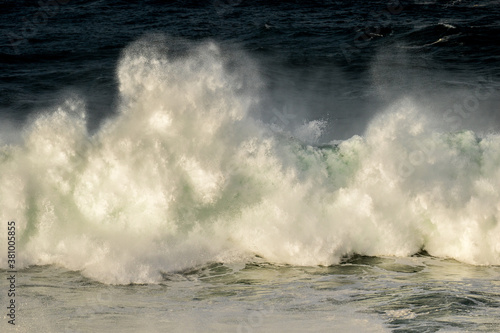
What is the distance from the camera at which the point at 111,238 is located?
988 cm

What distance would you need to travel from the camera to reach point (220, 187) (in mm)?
10289

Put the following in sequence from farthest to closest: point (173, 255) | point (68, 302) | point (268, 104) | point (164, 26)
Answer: point (164, 26) → point (268, 104) → point (173, 255) → point (68, 302)

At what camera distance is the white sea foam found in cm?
977

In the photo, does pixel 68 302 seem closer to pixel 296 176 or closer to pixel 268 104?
pixel 296 176

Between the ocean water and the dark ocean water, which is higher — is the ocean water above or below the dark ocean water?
below

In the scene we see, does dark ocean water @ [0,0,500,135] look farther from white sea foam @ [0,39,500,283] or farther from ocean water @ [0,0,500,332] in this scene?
white sea foam @ [0,39,500,283]

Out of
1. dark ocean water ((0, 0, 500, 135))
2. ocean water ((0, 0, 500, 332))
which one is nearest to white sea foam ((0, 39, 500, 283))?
ocean water ((0, 0, 500, 332))

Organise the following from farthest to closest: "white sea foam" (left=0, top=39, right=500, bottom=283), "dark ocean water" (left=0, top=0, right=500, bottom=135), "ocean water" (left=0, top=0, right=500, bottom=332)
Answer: "dark ocean water" (left=0, top=0, right=500, bottom=135)
"white sea foam" (left=0, top=39, right=500, bottom=283)
"ocean water" (left=0, top=0, right=500, bottom=332)

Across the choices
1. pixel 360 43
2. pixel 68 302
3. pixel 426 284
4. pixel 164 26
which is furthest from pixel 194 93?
pixel 164 26

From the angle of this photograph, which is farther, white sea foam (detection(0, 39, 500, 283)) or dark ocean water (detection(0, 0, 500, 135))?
dark ocean water (detection(0, 0, 500, 135))

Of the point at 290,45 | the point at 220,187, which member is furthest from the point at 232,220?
the point at 290,45

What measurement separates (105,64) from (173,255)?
38.4 ft

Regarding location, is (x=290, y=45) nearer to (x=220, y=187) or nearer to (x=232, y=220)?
(x=220, y=187)

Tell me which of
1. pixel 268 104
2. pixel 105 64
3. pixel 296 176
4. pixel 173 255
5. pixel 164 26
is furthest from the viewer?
pixel 164 26
